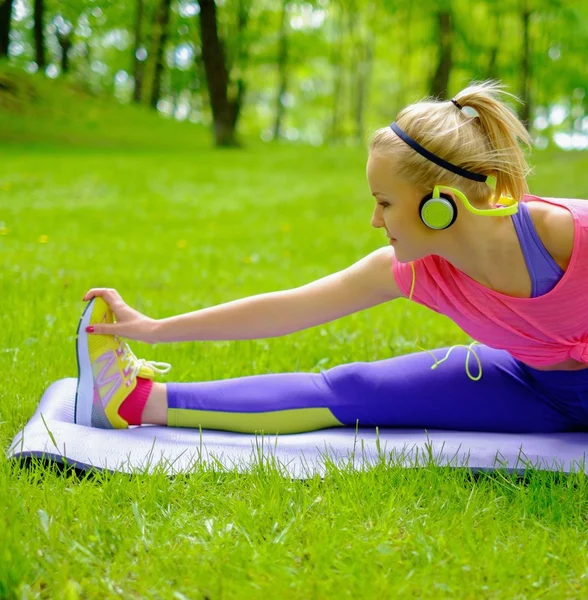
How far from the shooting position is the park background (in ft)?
5.44

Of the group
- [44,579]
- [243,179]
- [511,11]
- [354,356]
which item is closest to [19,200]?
[243,179]

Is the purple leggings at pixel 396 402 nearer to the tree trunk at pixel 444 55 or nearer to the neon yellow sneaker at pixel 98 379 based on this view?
the neon yellow sneaker at pixel 98 379

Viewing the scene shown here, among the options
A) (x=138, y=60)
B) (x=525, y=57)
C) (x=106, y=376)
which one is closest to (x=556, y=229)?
(x=106, y=376)

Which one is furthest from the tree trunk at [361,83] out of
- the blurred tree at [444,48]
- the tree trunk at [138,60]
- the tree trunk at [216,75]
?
the tree trunk at [216,75]

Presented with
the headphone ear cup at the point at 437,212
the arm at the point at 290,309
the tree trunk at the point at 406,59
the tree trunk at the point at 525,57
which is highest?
the tree trunk at the point at 406,59

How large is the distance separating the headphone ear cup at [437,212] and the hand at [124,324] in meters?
0.98

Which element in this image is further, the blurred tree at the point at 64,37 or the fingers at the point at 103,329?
the blurred tree at the point at 64,37

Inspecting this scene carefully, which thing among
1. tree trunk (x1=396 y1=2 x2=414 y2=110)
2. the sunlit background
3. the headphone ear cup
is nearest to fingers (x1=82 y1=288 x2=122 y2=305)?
the headphone ear cup

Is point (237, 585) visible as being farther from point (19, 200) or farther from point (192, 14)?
point (192, 14)

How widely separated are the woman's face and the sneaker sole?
40.6 inches

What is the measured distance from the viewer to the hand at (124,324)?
8.20ft

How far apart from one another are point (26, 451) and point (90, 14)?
40.5 ft

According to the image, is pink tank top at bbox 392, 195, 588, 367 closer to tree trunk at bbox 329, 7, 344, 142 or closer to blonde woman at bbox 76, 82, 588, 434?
blonde woman at bbox 76, 82, 588, 434

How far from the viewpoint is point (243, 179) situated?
11789 mm
